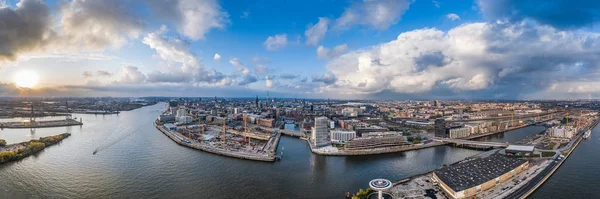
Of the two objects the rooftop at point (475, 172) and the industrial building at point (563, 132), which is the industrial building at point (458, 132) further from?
the rooftop at point (475, 172)

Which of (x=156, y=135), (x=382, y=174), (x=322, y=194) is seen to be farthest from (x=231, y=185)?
(x=156, y=135)

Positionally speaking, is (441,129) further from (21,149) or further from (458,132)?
(21,149)

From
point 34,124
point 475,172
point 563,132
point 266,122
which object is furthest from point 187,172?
point 563,132

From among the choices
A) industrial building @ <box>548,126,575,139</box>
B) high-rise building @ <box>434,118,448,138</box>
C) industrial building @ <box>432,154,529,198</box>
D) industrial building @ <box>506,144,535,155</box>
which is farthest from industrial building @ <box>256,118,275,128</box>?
industrial building @ <box>548,126,575,139</box>

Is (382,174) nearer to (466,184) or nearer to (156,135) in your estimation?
(466,184)

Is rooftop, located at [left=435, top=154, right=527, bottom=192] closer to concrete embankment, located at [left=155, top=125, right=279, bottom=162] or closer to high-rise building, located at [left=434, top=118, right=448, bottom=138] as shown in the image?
concrete embankment, located at [left=155, top=125, right=279, bottom=162]

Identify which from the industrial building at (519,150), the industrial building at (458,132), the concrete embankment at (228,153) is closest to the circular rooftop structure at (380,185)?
the concrete embankment at (228,153)
